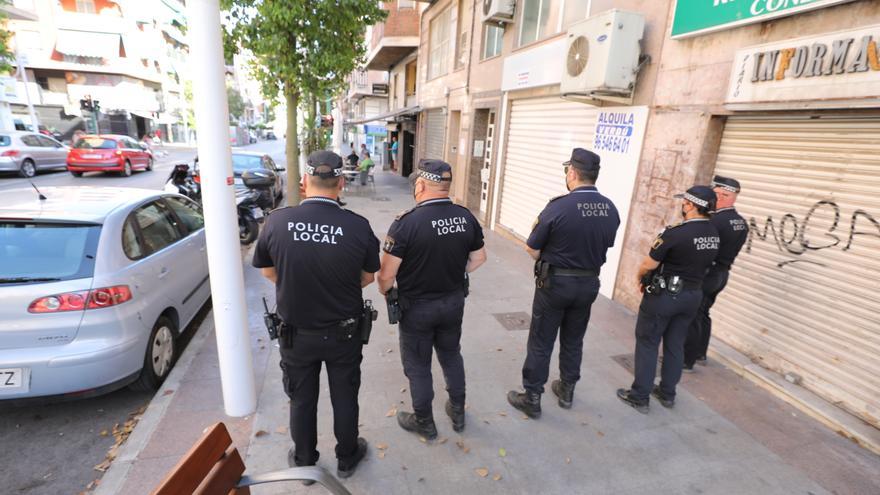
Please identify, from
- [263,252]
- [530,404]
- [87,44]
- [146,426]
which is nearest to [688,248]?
[530,404]

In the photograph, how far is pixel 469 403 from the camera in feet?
11.7

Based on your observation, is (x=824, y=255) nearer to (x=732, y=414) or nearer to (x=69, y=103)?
(x=732, y=414)

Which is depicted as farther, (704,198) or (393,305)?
(704,198)

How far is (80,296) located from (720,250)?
502cm

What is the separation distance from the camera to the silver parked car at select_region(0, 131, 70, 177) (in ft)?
43.8

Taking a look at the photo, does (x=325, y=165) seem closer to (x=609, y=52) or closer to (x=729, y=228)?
(x=729, y=228)

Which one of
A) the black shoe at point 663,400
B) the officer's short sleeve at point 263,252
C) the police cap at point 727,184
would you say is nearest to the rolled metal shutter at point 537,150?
the police cap at point 727,184

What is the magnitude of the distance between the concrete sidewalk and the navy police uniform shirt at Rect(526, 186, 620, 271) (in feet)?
4.33

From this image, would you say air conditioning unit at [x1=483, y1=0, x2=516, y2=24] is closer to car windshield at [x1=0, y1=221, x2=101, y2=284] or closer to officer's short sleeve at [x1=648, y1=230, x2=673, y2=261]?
officer's short sleeve at [x1=648, y1=230, x2=673, y2=261]

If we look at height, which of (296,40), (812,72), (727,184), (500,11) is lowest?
(727,184)

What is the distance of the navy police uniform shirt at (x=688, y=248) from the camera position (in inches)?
123

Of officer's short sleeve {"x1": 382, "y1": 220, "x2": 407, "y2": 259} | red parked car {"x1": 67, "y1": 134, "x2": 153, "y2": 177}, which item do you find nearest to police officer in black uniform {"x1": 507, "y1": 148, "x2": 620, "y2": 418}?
officer's short sleeve {"x1": 382, "y1": 220, "x2": 407, "y2": 259}

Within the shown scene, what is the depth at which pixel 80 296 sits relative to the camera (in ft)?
9.52

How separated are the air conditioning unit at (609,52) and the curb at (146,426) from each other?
540 centimetres
